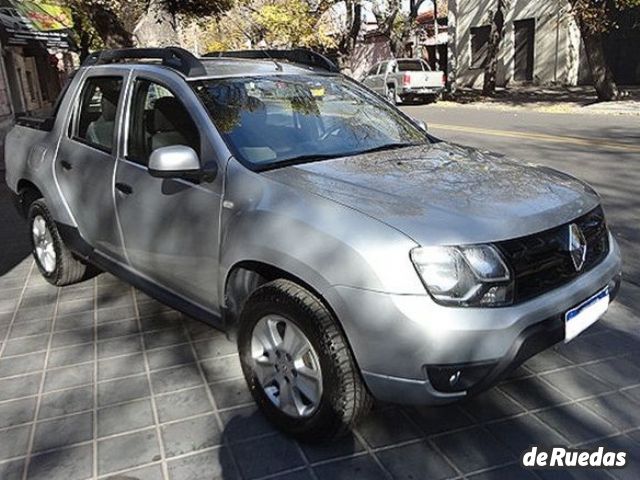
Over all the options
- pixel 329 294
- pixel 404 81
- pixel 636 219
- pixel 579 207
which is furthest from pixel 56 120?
pixel 404 81

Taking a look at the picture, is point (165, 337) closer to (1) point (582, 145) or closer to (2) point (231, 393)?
(2) point (231, 393)

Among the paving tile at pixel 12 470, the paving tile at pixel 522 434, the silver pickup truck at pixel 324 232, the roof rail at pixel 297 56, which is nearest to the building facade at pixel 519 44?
the roof rail at pixel 297 56

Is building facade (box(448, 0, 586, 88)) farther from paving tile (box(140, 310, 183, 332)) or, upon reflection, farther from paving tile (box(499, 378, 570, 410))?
paving tile (box(499, 378, 570, 410))

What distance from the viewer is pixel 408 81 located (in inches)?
969

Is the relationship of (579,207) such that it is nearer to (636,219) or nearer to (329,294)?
(329,294)

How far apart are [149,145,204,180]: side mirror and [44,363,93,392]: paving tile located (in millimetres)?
1356

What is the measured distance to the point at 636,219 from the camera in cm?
629

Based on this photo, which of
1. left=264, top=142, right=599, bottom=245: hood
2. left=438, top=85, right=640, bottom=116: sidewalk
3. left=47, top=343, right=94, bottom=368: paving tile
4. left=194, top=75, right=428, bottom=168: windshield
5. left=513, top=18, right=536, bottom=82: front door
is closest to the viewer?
left=264, top=142, right=599, bottom=245: hood

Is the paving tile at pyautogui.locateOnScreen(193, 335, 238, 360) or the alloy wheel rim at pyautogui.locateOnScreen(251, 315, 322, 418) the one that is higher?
the alloy wheel rim at pyautogui.locateOnScreen(251, 315, 322, 418)

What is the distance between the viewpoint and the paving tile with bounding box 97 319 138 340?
420cm

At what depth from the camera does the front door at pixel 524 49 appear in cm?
2695

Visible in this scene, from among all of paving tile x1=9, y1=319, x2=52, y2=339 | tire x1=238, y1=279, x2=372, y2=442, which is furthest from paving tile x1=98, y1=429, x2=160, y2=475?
paving tile x1=9, y1=319, x2=52, y2=339

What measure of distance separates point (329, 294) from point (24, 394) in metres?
2.03

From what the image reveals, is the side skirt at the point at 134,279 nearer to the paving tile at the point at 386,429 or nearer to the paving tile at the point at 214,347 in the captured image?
the paving tile at the point at 214,347
